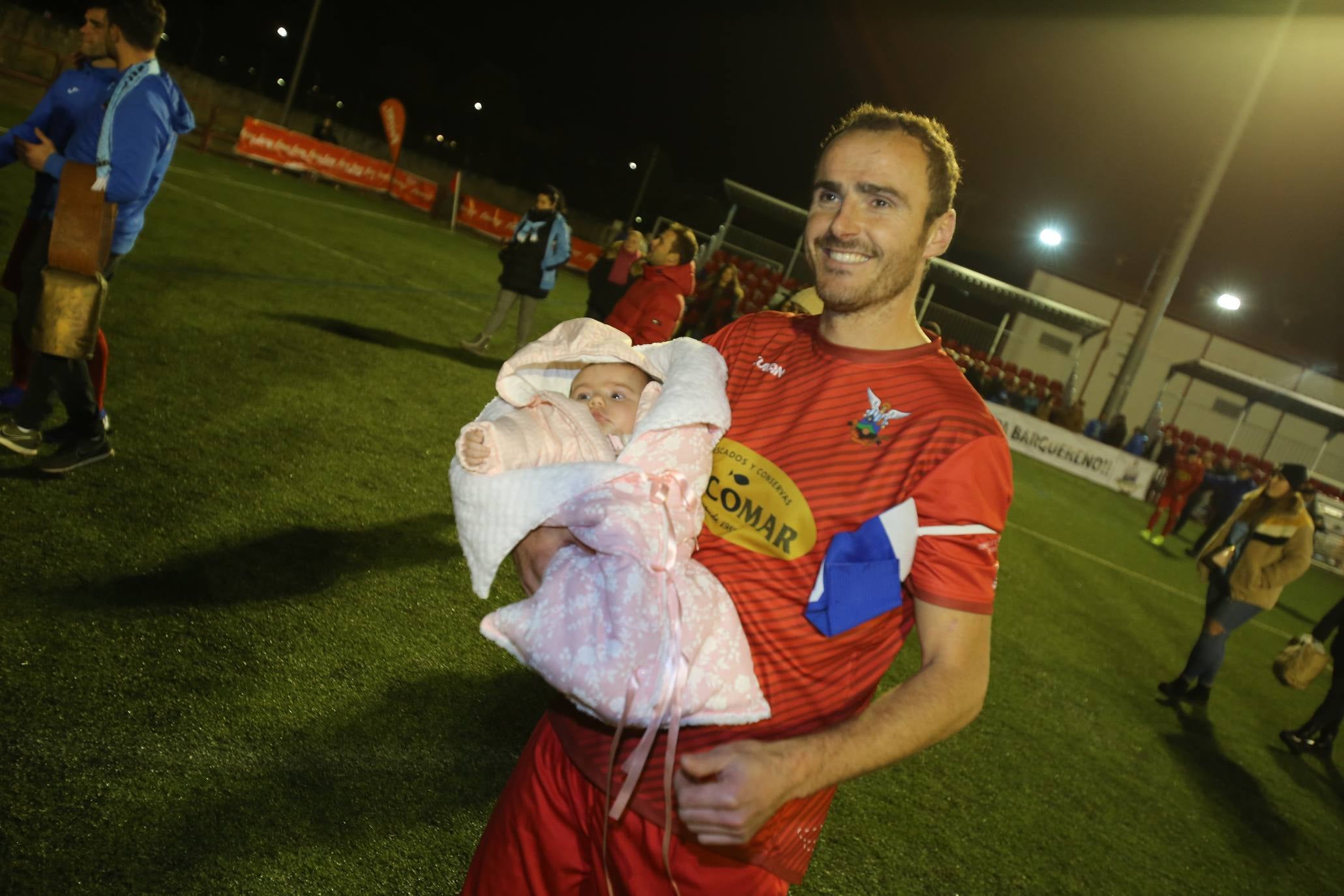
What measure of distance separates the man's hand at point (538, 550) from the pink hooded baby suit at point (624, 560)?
0.14 feet

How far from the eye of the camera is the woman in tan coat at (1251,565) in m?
6.79

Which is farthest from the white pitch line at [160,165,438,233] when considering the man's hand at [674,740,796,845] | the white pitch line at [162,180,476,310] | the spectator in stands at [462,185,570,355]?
the man's hand at [674,740,796,845]

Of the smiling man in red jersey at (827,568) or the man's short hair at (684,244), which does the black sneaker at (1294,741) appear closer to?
the man's short hair at (684,244)

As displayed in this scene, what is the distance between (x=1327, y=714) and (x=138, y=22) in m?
9.26

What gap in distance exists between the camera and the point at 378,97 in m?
56.7

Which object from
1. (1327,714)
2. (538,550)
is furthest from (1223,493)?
(538,550)

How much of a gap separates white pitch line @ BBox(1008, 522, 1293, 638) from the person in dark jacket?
426cm

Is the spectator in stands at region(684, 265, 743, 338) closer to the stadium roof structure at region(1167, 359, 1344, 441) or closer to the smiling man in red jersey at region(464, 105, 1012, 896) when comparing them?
the smiling man in red jersey at region(464, 105, 1012, 896)

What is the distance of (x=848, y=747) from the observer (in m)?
1.31

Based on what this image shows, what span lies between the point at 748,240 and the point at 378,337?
64.0 feet

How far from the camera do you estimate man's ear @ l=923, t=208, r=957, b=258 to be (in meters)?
1.79

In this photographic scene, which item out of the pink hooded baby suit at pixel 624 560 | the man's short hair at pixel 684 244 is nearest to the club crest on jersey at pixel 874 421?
the pink hooded baby suit at pixel 624 560

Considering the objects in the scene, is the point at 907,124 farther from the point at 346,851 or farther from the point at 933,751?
the point at 933,751

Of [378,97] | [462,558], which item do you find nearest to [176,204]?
[462,558]
